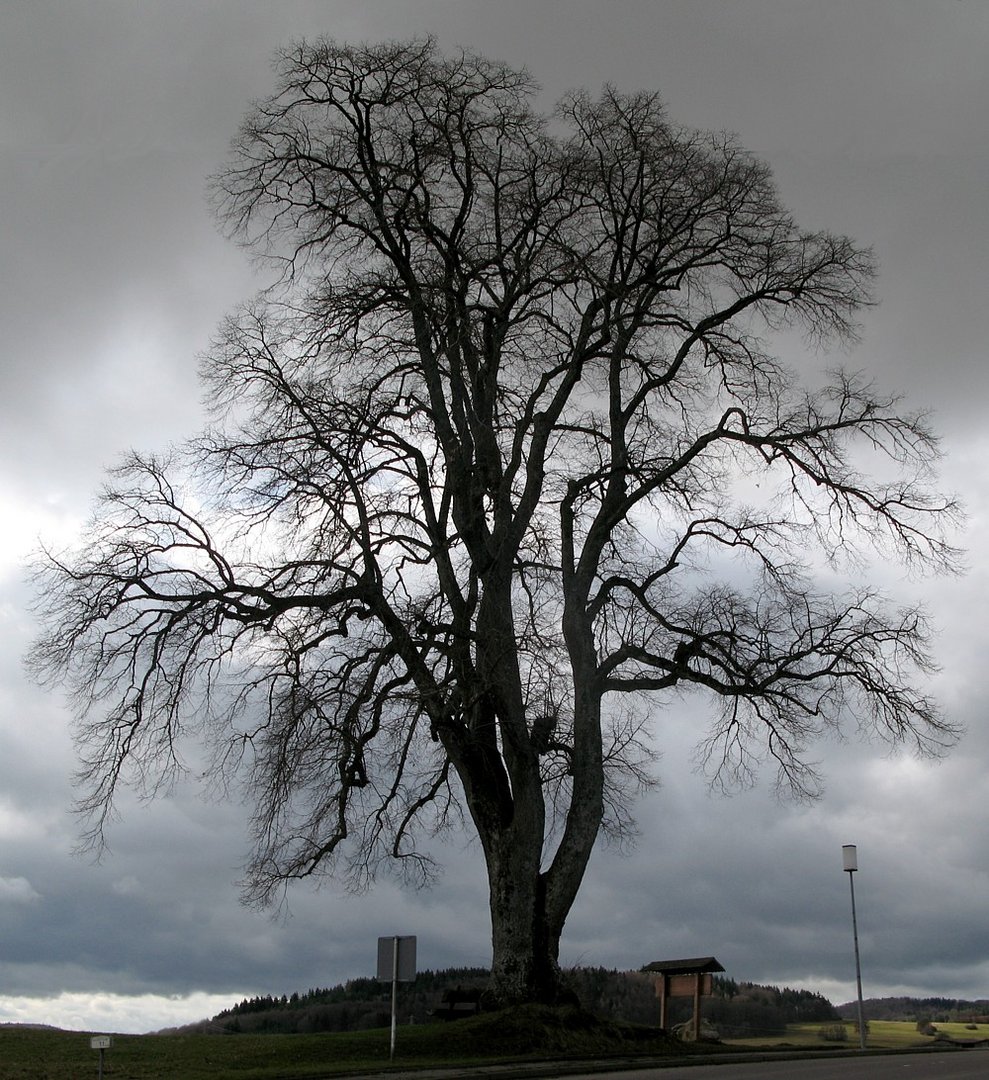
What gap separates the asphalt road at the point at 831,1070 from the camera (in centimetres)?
1472

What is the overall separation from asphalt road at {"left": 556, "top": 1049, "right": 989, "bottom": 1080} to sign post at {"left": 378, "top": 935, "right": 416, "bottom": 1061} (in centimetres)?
326

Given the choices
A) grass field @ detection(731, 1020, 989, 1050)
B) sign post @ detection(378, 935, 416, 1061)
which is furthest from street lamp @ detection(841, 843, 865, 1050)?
sign post @ detection(378, 935, 416, 1061)

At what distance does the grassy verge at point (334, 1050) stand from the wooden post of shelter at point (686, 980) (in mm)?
3765

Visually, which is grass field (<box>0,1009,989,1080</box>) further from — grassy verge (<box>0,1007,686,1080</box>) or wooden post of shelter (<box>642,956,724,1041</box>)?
Answer: wooden post of shelter (<box>642,956,724,1041</box>)

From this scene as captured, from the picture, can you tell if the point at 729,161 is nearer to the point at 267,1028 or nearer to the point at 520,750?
the point at 520,750

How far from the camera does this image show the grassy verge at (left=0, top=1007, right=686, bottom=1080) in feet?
50.9

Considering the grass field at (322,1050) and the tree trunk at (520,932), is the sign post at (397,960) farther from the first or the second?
the tree trunk at (520,932)

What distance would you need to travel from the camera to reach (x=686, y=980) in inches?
958

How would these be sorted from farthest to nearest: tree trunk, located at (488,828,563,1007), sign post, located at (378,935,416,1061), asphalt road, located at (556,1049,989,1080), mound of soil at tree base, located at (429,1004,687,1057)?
1. tree trunk, located at (488,828,563,1007)
2. sign post, located at (378,935,416,1061)
3. mound of soil at tree base, located at (429,1004,687,1057)
4. asphalt road, located at (556,1049,989,1080)

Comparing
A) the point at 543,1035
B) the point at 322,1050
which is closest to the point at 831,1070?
the point at 543,1035

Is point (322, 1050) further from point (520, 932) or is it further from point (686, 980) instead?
point (686, 980)

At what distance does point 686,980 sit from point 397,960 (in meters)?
8.85

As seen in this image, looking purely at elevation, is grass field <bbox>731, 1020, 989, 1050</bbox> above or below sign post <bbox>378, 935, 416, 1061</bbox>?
below

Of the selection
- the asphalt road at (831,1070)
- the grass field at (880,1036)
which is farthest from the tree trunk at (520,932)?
the grass field at (880,1036)
